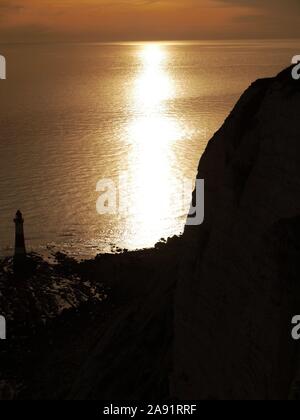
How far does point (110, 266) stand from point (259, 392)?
90.0 ft

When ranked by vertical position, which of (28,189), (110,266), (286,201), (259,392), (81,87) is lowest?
(259,392)

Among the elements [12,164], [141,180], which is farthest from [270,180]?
[12,164]

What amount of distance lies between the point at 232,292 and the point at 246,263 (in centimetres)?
82

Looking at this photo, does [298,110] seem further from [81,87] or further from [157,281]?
[81,87]

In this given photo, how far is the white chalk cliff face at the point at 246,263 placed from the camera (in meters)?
11.1

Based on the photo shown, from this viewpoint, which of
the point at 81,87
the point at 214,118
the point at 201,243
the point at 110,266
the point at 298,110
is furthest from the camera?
the point at 81,87

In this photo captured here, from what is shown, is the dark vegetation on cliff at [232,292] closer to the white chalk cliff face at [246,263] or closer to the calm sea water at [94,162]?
the white chalk cliff face at [246,263]

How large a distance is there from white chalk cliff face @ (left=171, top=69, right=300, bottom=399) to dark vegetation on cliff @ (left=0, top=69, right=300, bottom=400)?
2 centimetres

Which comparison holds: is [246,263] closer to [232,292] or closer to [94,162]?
[232,292]

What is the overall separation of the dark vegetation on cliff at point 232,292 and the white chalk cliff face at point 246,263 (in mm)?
23

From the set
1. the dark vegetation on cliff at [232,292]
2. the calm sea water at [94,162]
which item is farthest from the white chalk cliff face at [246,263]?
the calm sea water at [94,162]

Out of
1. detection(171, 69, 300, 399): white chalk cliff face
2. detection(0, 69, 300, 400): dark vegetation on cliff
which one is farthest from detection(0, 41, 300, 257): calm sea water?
detection(171, 69, 300, 399): white chalk cliff face

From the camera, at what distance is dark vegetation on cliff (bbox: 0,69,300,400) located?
11156 mm

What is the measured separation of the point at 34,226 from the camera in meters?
50.1
